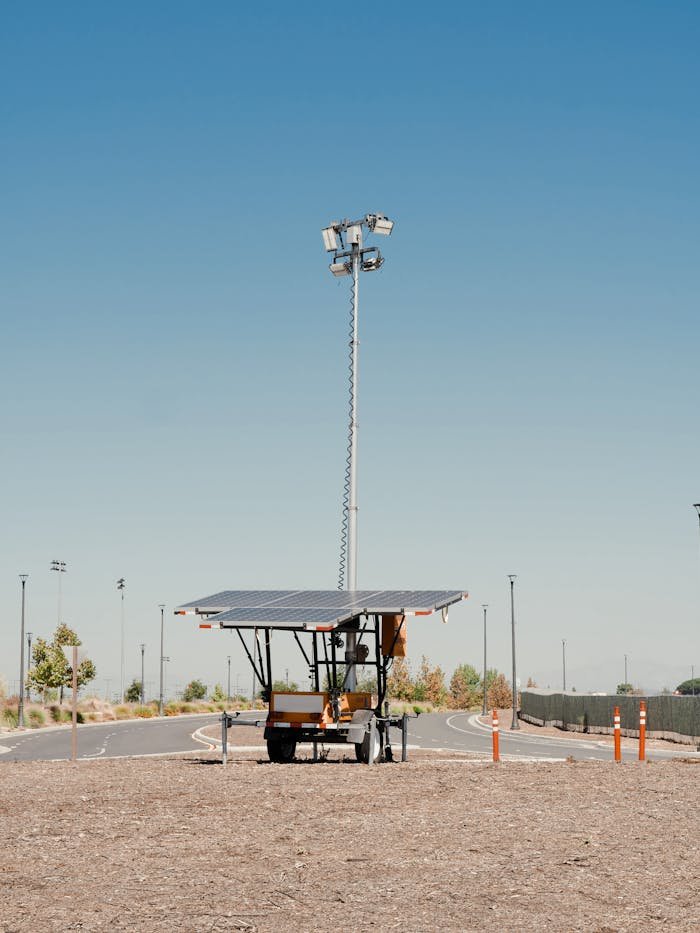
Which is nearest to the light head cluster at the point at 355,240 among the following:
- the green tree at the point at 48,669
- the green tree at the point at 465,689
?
the green tree at the point at 48,669

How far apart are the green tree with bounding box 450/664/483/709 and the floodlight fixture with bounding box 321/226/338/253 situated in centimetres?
8876

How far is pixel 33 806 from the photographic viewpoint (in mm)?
16297

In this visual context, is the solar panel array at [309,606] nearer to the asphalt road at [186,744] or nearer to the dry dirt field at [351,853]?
the dry dirt field at [351,853]

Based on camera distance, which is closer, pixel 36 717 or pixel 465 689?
pixel 36 717

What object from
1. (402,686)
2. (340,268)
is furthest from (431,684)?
(340,268)

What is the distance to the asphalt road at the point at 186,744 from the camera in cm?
3691

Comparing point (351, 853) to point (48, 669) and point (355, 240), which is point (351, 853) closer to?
point (355, 240)

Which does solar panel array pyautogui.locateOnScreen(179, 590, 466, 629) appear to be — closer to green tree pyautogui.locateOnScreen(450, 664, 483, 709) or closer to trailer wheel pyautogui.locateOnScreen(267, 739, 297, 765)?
trailer wheel pyautogui.locateOnScreen(267, 739, 297, 765)

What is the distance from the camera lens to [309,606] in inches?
969

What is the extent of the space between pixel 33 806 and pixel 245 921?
25.2 ft

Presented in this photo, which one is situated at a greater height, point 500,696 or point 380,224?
point 380,224

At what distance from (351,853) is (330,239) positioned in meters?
23.6

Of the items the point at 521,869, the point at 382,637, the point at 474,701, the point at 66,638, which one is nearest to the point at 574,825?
the point at 521,869

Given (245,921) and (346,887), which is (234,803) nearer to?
(346,887)
